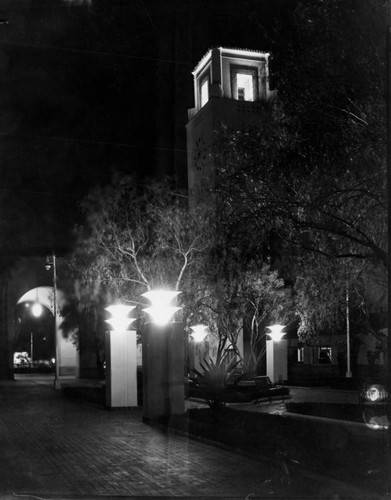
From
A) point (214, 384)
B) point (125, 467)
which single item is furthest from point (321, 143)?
point (214, 384)

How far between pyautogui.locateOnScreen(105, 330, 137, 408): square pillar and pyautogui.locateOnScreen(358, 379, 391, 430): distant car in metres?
6.95

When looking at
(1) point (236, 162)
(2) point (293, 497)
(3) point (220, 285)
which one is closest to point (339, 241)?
(1) point (236, 162)

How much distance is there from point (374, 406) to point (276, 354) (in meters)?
16.6

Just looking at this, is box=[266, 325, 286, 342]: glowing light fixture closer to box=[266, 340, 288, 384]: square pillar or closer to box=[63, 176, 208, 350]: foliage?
box=[266, 340, 288, 384]: square pillar

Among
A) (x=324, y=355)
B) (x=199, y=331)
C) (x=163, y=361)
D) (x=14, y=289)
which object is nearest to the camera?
(x=163, y=361)

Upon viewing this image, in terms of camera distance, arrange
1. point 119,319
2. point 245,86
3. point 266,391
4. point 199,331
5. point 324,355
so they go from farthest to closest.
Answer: point 245,86, point 324,355, point 199,331, point 266,391, point 119,319

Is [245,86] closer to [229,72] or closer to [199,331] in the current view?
[229,72]

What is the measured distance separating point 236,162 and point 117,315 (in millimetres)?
10091

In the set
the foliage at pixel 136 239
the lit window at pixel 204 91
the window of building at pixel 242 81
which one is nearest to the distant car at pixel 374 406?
the foliage at pixel 136 239

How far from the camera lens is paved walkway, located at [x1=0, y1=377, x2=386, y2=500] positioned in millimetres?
9352

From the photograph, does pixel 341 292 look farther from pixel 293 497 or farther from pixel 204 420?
pixel 293 497

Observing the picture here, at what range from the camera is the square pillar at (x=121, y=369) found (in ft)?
74.3

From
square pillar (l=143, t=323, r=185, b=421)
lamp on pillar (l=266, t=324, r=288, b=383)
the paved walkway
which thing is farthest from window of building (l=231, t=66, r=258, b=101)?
the paved walkway

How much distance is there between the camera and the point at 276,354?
35.1m
